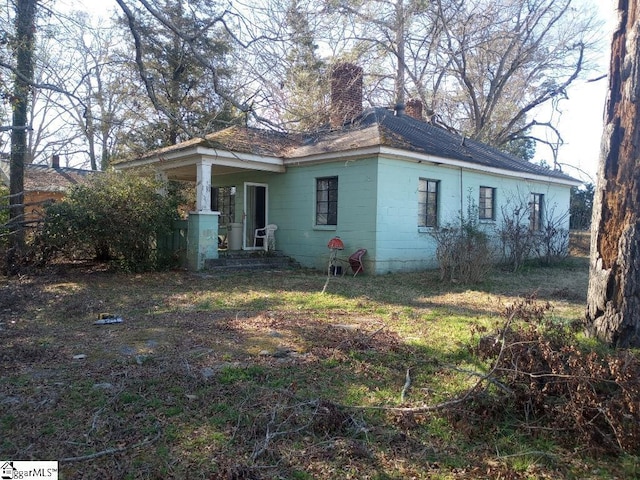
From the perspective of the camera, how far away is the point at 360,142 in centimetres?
1191

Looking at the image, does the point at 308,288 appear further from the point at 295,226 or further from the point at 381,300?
the point at 295,226

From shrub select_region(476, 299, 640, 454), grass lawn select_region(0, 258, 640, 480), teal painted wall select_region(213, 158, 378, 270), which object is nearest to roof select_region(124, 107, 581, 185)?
teal painted wall select_region(213, 158, 378, 270)

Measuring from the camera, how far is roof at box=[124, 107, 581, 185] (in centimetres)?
1204

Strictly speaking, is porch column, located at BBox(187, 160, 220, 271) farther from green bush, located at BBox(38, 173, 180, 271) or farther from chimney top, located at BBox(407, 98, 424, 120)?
chimney top, located at BBox(407, 98, 424, 120)

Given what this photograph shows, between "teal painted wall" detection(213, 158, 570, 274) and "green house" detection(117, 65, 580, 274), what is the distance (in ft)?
0.09

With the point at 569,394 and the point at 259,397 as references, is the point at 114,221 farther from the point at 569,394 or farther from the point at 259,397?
the point at 569,394

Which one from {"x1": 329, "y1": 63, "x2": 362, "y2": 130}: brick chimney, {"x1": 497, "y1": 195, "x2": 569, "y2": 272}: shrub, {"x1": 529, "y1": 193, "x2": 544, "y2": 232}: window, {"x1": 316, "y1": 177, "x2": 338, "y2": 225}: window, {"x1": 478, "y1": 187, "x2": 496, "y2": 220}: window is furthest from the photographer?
{"x1": 529, "y1": 193, "x2": 544, "y2": 232}: window

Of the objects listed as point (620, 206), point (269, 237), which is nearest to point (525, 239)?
point (269, 237)

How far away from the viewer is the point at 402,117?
16578 millimetres

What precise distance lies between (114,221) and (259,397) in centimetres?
845

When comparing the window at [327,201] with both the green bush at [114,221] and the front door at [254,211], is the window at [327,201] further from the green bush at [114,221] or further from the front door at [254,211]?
the green bush at [114,221]

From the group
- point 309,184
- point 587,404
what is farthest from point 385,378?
point 309,184

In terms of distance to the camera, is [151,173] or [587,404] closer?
[587,404]

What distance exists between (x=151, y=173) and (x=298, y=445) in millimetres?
11365
